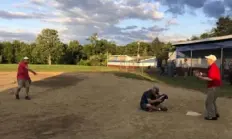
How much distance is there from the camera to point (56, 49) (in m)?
97.6

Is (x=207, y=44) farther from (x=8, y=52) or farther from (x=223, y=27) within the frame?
(x=8, y=52)

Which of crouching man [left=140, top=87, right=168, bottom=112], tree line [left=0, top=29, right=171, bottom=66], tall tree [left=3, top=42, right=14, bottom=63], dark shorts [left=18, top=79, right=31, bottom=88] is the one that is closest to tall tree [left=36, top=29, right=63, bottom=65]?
tree line [left=0, top=29, right=171, bottom=66]

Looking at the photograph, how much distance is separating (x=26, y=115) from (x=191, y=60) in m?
32.4

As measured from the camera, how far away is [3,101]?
49.5 ft

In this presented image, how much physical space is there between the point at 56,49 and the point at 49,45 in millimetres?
3142

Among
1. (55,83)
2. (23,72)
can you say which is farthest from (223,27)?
(23,72)

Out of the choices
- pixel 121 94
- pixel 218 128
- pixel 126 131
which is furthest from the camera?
pixel 121 94

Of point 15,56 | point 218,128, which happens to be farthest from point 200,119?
point 15,56

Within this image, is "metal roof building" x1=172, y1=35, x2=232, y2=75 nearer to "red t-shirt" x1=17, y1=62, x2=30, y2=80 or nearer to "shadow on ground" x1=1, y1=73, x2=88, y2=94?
"shadow on ground" x1=1, y1=73, x2=88, y2=94

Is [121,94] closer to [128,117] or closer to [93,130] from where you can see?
[128,117]

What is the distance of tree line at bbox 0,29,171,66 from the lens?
96.0m

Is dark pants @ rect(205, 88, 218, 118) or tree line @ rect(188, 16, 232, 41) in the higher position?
tree line @ rect(188, 16, 232, 41)

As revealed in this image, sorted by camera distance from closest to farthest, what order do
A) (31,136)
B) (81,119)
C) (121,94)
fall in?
(31,136)
(81,119)
(121,94)

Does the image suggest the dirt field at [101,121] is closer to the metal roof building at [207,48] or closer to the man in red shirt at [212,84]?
the man in red shirt at [212,84]
